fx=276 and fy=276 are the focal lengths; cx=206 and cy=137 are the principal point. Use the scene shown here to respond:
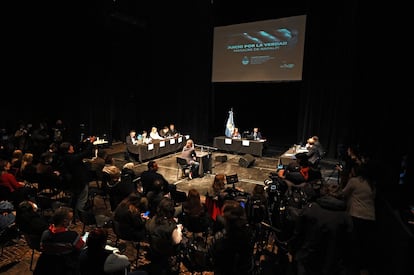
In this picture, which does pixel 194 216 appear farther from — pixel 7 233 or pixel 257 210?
pixel 7 233

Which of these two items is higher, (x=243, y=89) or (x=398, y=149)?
(x=243, y=89)

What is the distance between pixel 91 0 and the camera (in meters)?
11.2

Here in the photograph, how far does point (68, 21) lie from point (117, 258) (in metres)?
11.1

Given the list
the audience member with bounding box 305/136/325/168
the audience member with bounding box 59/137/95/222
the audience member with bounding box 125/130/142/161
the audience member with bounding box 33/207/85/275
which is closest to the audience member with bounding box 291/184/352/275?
the audience member with bounding box 33/207/85/275

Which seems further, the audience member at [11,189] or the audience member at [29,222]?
the audience member at [11,189]

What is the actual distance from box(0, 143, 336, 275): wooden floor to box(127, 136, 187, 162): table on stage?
9.3 inches

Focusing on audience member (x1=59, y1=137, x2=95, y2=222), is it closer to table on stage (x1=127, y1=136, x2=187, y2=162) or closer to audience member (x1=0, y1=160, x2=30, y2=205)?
audience member (x1=0, y1=160, x2=30, y2=205)

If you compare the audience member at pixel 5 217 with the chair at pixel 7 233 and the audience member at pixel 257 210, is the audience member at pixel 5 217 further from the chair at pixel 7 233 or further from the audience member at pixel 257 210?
the audience member at pixel 257 210

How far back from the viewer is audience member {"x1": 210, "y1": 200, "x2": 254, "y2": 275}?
240 centimetres

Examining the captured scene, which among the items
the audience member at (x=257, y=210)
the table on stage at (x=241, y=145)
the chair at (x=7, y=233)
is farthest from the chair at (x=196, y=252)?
the table on stage at (x=241, y=145)

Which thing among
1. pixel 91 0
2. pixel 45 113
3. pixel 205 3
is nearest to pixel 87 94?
pixel 45 113

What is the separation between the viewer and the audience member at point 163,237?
3061 millimetres

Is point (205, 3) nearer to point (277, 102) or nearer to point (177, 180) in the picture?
point (277, 102)

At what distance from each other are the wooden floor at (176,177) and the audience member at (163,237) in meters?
0.42
